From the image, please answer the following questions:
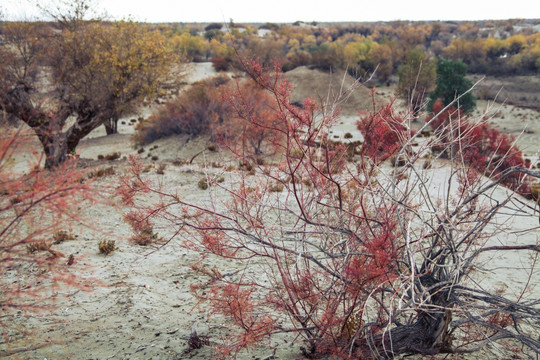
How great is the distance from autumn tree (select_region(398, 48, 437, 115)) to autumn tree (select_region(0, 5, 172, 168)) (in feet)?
28.3

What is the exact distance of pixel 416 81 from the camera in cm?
361

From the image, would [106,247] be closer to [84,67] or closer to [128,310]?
[128,310]

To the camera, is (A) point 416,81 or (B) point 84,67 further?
(B) point 84,67

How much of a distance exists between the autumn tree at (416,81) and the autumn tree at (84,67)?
8629 mm

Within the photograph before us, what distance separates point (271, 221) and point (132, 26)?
10.2 meters

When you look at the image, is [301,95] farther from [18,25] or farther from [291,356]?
[291,356]

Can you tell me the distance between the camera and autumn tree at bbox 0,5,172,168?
12633 mm

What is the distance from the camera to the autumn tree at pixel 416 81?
3603 millimetres

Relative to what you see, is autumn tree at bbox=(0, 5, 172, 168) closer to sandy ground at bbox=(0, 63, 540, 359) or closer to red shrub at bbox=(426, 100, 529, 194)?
sandy ground at bbox=(0, 63, 540, 359)

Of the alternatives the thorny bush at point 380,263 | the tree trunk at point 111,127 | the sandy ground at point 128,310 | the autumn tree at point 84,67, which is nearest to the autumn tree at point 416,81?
the thorny bush at point 380,263

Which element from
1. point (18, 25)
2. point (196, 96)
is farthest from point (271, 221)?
point (196, 96)

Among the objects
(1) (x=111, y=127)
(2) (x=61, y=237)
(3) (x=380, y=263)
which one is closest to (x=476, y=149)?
(3) (x=380, y=263)

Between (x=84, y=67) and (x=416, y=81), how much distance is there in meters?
12.1

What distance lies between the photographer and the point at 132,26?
14523 mm
